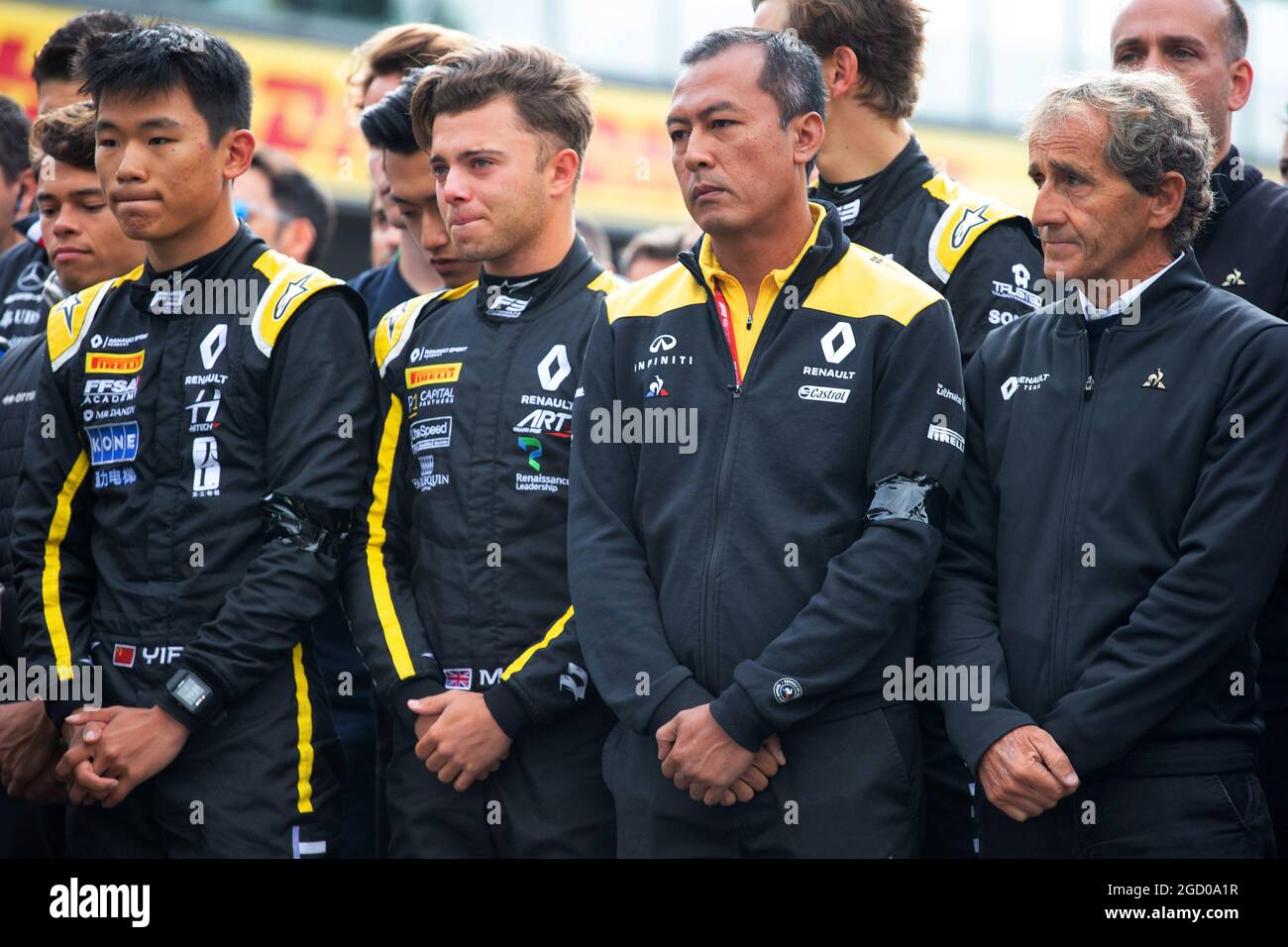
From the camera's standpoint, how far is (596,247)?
7672 millimetres

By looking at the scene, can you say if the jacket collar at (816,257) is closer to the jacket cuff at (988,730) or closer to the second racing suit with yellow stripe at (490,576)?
the second racing suit with yellow stripe at (490,576)

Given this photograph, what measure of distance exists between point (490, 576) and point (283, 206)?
367 cm

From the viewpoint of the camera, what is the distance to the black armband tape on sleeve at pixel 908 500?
3350 millimetres

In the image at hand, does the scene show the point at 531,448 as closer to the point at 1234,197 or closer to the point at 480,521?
the point at 480,521

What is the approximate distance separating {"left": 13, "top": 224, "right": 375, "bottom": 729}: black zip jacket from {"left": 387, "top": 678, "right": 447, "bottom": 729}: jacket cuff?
0.29 metres

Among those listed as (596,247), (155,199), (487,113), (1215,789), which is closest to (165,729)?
(155,199)

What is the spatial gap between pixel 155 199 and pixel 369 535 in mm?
1067

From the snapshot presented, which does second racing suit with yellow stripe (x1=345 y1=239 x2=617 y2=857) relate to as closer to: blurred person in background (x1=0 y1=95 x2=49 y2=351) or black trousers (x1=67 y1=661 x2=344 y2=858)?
black trousers (x1=67 y1=661 x2=344 y2=858)

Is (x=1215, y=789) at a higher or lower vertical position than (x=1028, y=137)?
lower

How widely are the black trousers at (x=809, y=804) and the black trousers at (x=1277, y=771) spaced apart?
3.17ft

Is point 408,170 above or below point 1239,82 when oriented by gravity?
below

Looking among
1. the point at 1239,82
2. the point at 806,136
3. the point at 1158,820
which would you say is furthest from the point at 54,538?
the point at 1239,82

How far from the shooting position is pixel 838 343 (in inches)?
137
